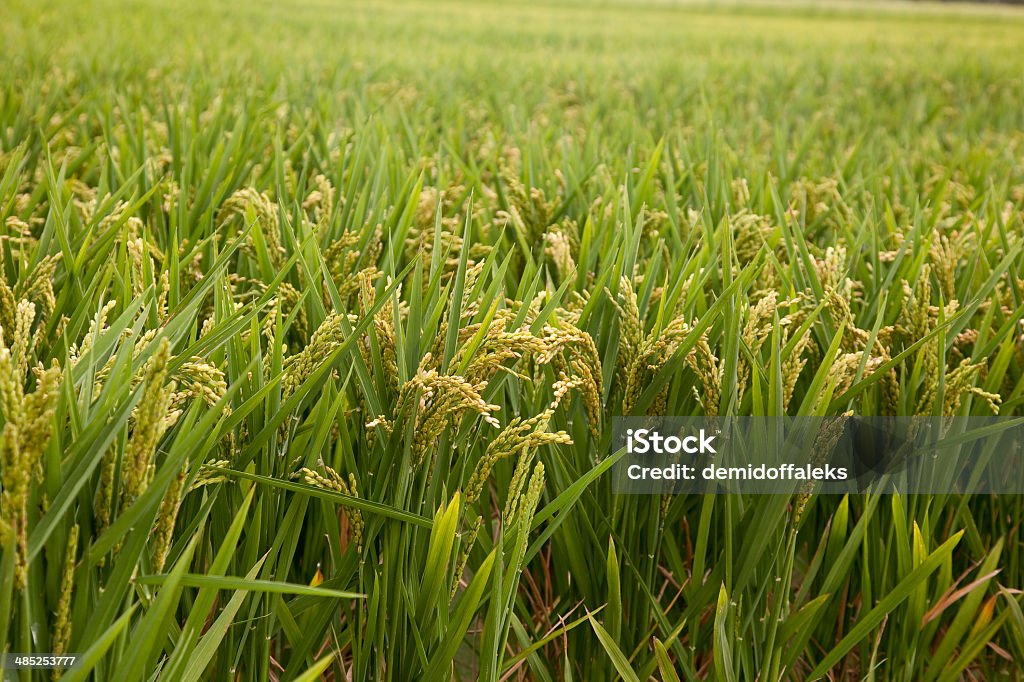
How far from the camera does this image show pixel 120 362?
30.2 inches

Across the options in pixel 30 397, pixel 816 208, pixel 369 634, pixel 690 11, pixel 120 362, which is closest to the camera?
pixel 30 397

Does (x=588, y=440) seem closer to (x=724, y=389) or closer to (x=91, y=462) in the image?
(x=724, y=389)

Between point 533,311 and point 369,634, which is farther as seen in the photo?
point 533,311

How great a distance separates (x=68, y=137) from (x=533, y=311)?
78.1 inches

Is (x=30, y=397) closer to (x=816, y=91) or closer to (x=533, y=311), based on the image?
(x=533, y=311)

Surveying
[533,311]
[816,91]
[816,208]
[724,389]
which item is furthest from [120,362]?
[816,91]

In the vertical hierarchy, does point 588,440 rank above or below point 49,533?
below

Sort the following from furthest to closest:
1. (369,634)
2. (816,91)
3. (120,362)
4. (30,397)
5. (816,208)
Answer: (816,91), (816,208), (369,634), (120,362), (30,397)

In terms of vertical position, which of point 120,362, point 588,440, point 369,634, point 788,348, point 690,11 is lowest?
point 369,634
